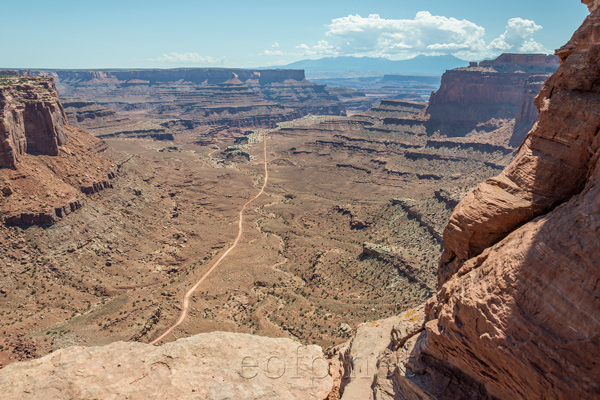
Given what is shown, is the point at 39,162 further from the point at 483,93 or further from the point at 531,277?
the point at 483,93

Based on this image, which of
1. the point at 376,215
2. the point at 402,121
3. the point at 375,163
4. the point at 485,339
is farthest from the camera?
the point at 402,121

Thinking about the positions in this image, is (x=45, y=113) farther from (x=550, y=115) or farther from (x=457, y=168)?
(x=457, y=168)

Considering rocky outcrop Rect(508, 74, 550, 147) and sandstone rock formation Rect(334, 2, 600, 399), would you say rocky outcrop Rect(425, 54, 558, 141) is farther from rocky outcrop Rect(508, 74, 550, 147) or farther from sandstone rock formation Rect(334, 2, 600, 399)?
sandstone rock formation Rect(334, 2, 600, 399)

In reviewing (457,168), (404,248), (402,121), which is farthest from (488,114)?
(404,248)

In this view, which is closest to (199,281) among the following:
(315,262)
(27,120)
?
(315,262)

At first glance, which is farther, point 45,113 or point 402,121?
point 402,121

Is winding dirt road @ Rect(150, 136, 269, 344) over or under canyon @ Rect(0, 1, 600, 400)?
under

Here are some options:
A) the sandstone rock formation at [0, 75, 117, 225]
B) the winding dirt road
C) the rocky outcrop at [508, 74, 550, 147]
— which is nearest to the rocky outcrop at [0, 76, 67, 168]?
the sandstone rock formation at [0, 75, 117, 225]
